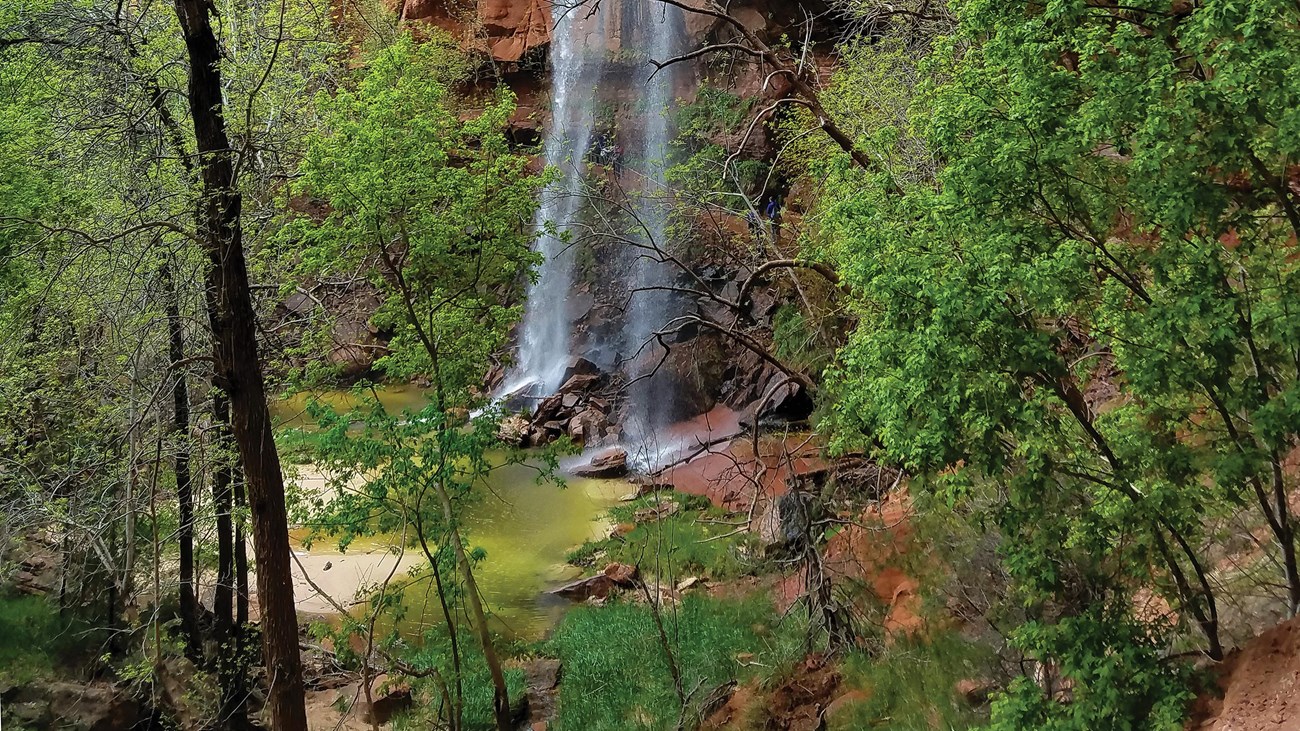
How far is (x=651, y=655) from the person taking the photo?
10852 mm

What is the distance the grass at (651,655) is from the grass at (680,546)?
1.09 m

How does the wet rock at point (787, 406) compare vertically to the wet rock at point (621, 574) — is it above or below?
above

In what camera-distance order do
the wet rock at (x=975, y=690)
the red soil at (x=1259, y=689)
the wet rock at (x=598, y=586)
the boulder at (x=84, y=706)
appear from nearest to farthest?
the red soil at (x=1259, y=689), the wet rock at (x=975, y=690), the boulder at (x=84, y=706), the wet rock at (x=598, y=586)

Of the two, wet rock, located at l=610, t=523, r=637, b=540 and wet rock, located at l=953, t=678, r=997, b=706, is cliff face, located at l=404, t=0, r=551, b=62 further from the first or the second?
wet rock, located at l=953, t=678, r=997, b=706

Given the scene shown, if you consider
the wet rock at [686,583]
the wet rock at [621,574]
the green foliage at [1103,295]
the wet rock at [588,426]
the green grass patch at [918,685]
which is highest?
the green foliage at [1103,295]

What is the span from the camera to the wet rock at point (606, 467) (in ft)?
66.3

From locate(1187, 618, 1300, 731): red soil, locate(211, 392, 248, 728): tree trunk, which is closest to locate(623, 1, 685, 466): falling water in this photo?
locate(211, 392, 248, 728): tree trunk

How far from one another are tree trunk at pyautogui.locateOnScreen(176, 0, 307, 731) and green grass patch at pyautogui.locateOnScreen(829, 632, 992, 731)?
524 centimetres

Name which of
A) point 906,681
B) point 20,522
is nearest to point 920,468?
point 906,681

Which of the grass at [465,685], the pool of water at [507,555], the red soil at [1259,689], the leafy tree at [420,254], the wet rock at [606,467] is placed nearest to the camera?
the red soil at [1259,689]

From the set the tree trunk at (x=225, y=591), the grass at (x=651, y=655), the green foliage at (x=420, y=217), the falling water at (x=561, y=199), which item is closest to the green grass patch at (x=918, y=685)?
the grass at (x=651, y=655)

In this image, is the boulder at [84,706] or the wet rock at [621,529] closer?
the boulder at [84,706]

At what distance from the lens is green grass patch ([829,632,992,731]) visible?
7.24 meters

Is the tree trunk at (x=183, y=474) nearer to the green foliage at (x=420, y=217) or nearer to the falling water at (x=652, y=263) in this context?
the green foliage at (x=420, y=217)
